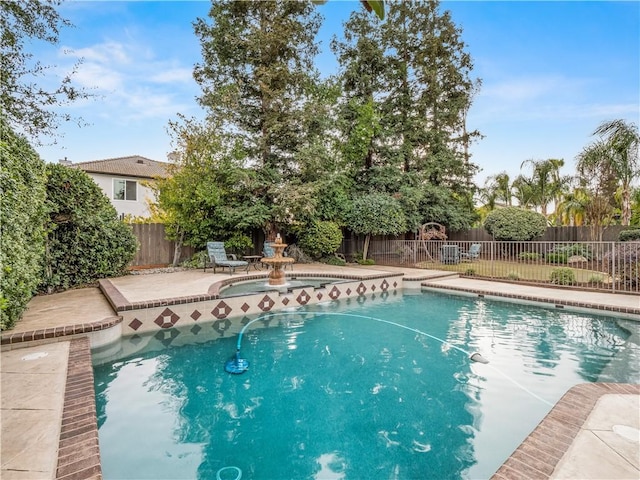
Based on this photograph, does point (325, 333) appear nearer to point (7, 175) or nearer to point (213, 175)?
point (7, 175)

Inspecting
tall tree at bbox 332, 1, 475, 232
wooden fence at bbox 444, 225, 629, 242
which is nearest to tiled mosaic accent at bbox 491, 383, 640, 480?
tall tree at bbox 332, 1, 475, 232

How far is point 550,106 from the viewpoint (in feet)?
39.6

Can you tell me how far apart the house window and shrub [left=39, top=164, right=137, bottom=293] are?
513 inches

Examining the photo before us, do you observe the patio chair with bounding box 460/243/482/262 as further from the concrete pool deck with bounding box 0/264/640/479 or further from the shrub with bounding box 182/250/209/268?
the concrete pool deck with bounding box 0/264/640/479

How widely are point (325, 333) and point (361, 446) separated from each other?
3172 millimetres

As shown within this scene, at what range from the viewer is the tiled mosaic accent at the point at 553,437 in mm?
2084

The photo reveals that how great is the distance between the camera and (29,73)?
7.98 meters

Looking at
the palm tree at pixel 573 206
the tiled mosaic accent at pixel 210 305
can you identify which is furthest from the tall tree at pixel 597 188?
the tiled mosaic accent at pixel 210 305

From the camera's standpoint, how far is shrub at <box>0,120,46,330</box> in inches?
149

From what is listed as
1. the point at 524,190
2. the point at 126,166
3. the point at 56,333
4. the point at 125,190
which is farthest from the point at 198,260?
the point at 524,190

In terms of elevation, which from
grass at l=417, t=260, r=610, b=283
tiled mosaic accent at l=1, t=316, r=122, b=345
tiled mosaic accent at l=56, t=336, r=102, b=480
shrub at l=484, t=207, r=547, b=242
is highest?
shrub at l=484, t=207, r=547, b=242

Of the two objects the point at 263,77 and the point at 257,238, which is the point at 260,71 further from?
the point at 257,238

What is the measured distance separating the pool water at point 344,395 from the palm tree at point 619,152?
11167 millimetres

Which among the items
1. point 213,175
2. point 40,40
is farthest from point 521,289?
point 40,40
